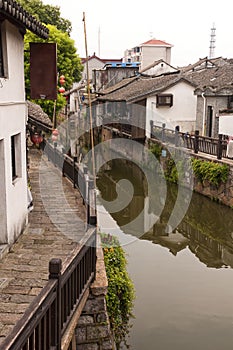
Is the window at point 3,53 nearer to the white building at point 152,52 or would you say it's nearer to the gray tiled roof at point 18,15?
the gray tiled roof at point 18,15

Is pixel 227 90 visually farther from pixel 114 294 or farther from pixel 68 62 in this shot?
pixel 114 294

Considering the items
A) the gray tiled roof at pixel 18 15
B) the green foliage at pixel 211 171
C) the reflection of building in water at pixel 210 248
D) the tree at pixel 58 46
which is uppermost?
the tree at pixel 58 46

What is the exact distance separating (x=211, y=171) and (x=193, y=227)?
329 centimetres

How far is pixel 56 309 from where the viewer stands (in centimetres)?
500

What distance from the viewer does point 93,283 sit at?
7.25 metres

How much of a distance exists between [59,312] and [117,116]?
105ft

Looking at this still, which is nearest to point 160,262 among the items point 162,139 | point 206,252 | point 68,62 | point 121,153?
point 206,252

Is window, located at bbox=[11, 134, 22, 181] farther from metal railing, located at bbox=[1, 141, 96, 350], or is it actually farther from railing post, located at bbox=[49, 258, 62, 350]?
railing post, located at bbox=[49, 258, 62, 350]

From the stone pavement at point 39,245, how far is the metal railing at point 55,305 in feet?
1.63

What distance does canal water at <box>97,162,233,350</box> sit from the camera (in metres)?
9.70

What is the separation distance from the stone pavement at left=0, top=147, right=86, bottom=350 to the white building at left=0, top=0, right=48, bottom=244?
0.48 meters

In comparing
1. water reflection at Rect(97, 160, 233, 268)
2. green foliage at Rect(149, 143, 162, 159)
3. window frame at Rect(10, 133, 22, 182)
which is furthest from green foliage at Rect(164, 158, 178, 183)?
window frame at Rect(10, 133, 22, 182)

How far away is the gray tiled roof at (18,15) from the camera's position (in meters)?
6.70

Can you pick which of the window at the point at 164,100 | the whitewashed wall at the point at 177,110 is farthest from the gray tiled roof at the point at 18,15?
the whitewashed wall at the point at 177,110
